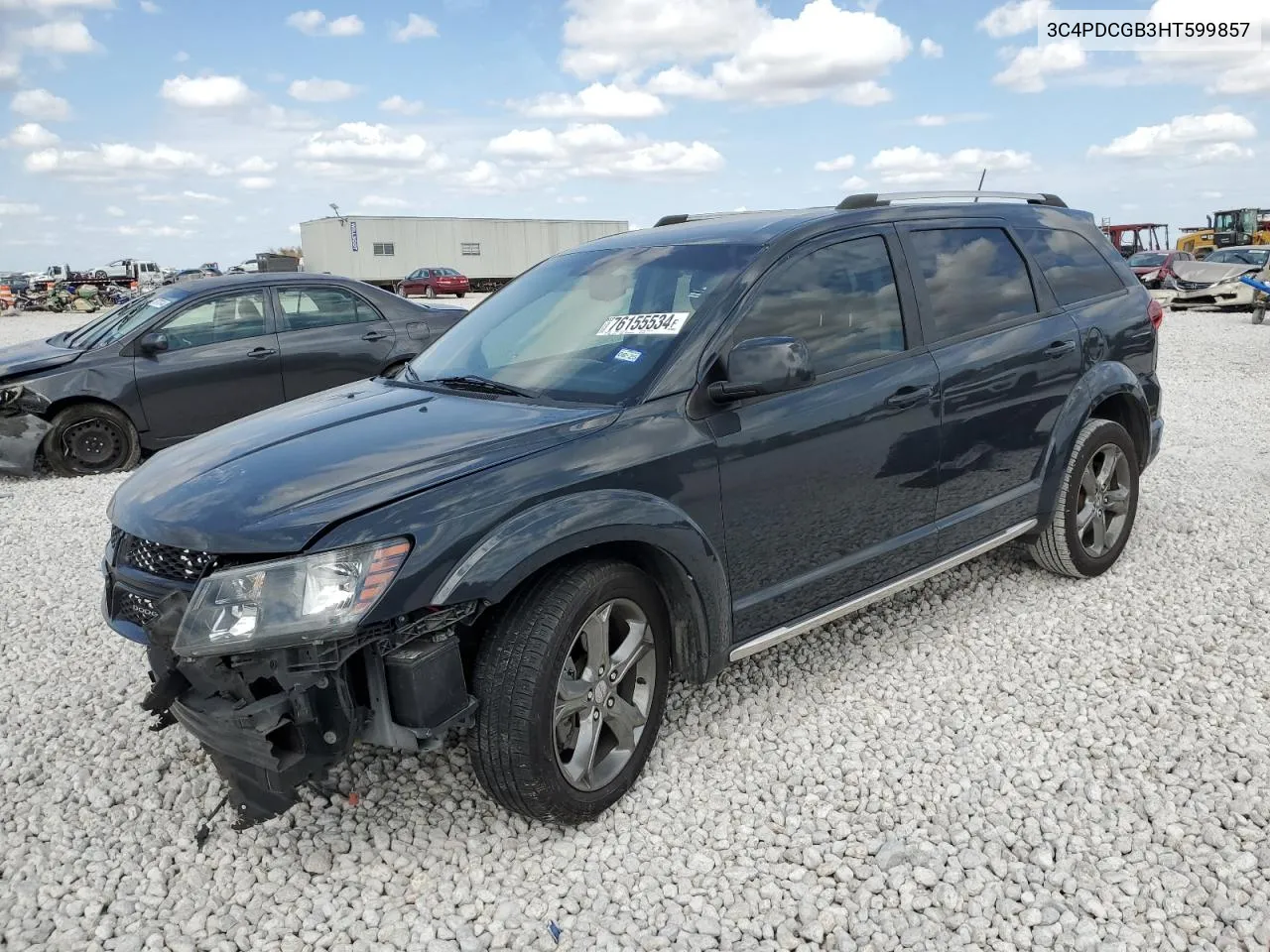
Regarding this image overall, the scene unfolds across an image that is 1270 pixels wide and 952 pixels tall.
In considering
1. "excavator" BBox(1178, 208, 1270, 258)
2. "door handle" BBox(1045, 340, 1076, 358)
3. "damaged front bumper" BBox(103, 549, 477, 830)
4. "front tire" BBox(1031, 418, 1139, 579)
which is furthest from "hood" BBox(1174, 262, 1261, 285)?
"damaged front bumper" BBox(103, 549, 477, 830)

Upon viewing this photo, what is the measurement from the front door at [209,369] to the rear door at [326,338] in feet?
0.52

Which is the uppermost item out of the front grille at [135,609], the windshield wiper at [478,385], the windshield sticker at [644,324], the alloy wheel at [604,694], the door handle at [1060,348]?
the windshield sticker at [644,324]

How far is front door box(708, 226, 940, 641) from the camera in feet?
10.7

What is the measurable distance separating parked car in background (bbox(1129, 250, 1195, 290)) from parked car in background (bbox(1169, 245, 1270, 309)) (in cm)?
61

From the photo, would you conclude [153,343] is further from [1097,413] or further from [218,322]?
[1097,413]

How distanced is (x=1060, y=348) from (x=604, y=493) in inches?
103

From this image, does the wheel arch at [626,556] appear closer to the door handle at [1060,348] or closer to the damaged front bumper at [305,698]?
the damaged front bumper at [305,698]

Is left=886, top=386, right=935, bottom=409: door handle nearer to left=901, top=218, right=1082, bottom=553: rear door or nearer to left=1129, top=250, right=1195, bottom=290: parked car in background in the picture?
left=901, top=218, right=1082, bottom=553: rear door

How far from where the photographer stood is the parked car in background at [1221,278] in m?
20.4

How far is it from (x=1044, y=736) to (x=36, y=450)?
304 inches

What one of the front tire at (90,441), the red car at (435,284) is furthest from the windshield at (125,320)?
the red car at (435,284)

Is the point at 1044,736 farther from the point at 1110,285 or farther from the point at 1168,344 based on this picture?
the point at 1168,344

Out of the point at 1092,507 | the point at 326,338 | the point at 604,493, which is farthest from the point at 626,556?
the point at 326,338

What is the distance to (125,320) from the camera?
27.3ft
